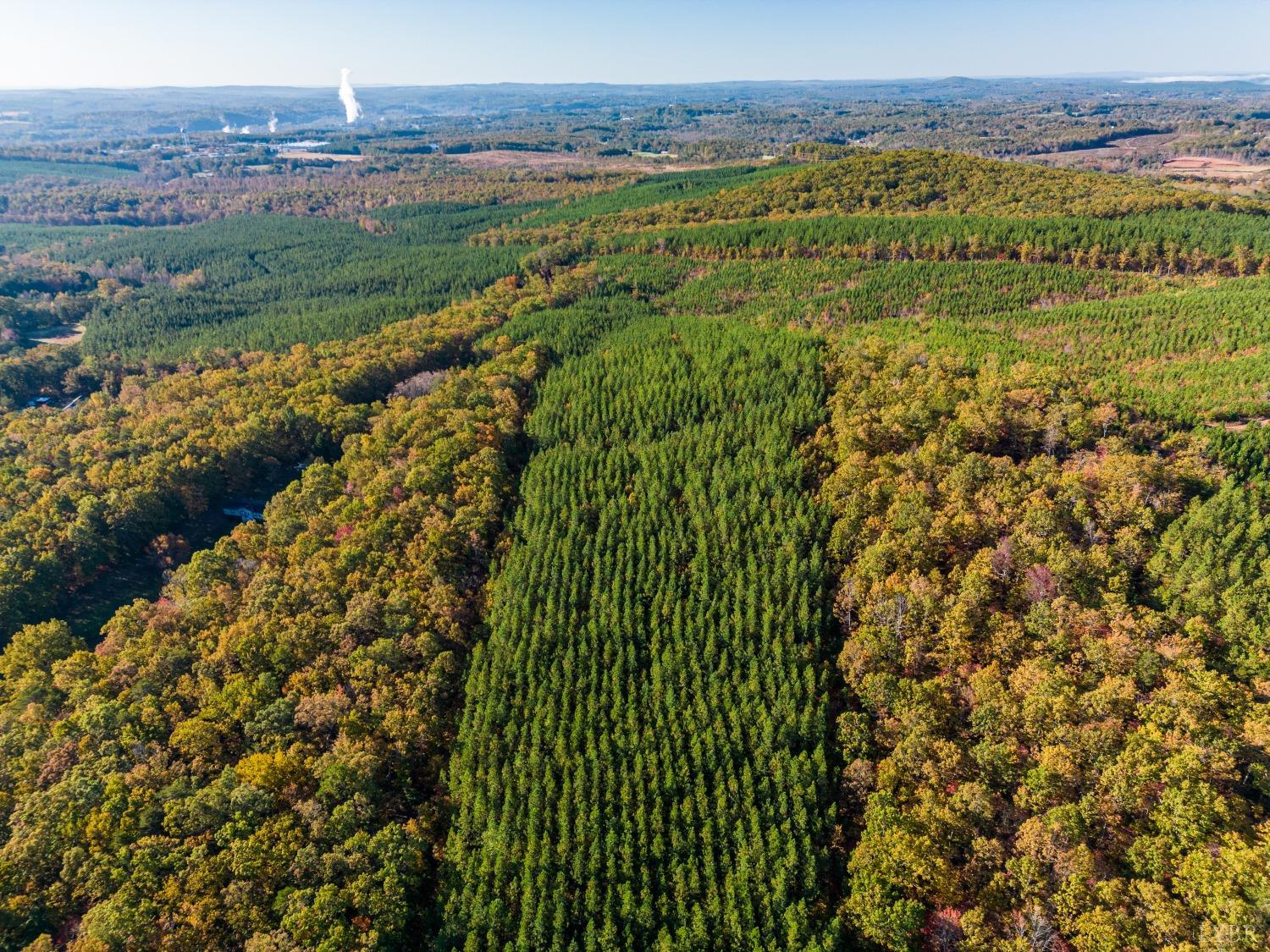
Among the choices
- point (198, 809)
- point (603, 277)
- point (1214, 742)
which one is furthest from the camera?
point (603, 277)

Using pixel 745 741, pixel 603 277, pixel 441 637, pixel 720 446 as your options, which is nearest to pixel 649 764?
pixel 745 741

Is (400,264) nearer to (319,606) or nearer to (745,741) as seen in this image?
(319,606)

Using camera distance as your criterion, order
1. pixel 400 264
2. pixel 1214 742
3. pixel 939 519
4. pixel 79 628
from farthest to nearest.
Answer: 1. pixel 400 264
2. pixel 79 628
3. pixel 939 519
4. pixel 1214 742

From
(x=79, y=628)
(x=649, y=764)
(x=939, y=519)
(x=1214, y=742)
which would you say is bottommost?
(x=79, y=628)

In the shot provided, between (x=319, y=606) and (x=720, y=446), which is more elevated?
(x=720, y=446)

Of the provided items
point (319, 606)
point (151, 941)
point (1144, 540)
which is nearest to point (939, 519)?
point (1144, 540)

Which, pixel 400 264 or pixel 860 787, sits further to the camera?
pixel 400 264
